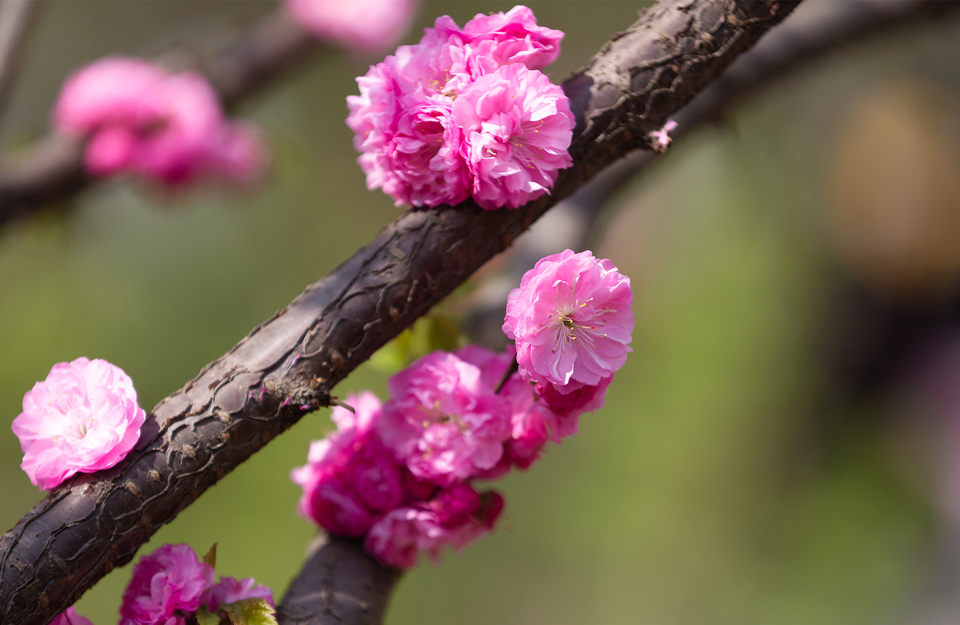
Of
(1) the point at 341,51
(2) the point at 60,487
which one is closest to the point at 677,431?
(1) the point at 341,51

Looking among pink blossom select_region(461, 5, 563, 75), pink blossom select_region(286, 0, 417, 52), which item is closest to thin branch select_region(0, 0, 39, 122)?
pink blossom select_region(286, 0, 417, 52)

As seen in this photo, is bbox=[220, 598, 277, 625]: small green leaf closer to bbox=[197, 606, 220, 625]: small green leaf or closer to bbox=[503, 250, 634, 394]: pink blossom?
bbox=[197, 606, 220, 625]: small green leaf

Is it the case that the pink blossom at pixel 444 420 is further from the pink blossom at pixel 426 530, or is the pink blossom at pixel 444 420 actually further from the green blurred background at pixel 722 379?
the green blurred background at pixel 722 379

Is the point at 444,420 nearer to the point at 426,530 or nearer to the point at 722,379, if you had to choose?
the point at 426,530

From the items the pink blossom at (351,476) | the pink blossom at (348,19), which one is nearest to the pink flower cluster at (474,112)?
the pink blossom at (351,476)

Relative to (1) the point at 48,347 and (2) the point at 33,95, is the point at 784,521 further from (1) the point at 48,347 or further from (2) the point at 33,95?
Answer: (2) the point at 33,95

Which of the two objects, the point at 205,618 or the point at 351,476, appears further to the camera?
the point at 351,476

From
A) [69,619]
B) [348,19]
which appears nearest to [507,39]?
[69,619]

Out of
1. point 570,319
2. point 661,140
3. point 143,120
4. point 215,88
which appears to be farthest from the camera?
point 215,88

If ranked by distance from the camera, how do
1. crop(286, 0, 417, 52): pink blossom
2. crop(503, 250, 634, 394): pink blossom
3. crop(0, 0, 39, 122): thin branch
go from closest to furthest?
crop(503, 250, 634, 394): pink blossom < crop(0, 0, 39, 122): thin branch < crop(286, 0, 417, 52): pink blossom
